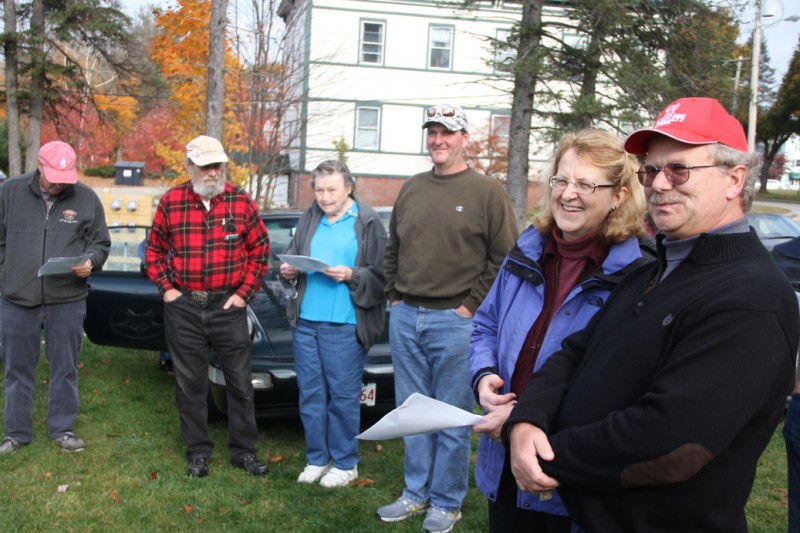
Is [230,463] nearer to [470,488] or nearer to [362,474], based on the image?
[362,474]

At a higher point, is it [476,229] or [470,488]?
[476,229]

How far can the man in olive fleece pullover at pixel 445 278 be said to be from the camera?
411cm

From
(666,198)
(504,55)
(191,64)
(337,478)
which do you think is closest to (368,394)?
(337,478)

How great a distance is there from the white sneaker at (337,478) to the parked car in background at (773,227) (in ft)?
38.3

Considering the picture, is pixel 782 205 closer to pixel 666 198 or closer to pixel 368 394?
pixel 368 394

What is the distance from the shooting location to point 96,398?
21.7 ft

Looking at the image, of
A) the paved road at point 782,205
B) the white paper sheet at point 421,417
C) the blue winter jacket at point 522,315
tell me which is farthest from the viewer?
the paved road at point 782,205

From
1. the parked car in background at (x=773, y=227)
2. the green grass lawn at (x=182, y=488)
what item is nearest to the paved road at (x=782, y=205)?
the parked car in background at (x=773, y=227)

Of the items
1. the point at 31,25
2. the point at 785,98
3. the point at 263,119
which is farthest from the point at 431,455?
the point at 785,98

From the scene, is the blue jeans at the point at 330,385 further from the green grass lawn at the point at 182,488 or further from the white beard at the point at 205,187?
the white beard at the point at 205,187

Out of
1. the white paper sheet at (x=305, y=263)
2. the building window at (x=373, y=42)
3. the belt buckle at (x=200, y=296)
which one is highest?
the building window at (x=373, y=42)

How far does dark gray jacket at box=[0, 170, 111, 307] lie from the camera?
5098 mm

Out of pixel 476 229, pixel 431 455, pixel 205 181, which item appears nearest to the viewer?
pixel 476 229

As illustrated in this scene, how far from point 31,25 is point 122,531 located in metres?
18.1
